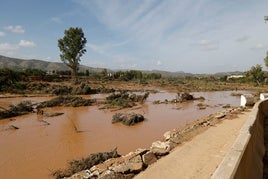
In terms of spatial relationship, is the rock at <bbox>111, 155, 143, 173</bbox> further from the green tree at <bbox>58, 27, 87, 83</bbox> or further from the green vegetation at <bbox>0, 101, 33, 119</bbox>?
the green tree at <bbox>58, 27, 87, 83</bbox>

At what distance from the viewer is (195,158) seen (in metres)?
5.87

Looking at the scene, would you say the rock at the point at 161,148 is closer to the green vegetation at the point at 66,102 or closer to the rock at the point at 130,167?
the rock at the point at 130,167

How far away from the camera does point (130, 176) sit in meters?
5.12

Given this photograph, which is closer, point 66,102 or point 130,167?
point 130,167

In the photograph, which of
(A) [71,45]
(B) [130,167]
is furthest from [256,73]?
(B) [130,167]

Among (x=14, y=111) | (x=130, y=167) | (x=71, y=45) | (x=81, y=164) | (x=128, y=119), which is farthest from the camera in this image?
(x=71, y=45)

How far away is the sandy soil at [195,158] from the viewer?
4.98m

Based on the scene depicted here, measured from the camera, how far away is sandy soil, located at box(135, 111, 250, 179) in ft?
16.3

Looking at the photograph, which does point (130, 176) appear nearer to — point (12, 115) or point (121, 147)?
point (121, 147)

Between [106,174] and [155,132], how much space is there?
19.3 feet

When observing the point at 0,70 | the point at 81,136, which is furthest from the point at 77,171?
the point at 0,70

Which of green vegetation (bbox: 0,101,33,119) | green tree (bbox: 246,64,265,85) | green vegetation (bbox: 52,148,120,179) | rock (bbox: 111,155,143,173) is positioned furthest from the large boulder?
green tree (bbox: 246,64,265,85)

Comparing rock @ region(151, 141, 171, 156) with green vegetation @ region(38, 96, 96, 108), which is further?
green vegetation @ region(38, 96, 96, 108)

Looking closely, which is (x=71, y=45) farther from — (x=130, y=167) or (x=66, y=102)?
(x=130, y=167)
